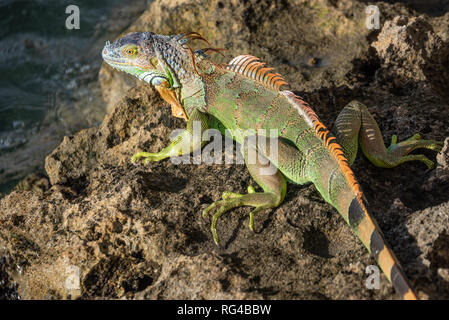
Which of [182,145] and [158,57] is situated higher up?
[158,57]

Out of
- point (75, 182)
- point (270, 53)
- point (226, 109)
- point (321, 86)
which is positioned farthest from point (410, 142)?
point (75, 182)

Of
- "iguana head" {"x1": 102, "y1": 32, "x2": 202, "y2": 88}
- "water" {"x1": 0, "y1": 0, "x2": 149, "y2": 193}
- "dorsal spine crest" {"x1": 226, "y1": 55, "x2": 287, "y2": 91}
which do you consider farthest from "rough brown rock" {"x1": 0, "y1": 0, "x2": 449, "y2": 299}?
"water" {"x1": 0, "y1": 0, "x2": 149, "y2": 193}

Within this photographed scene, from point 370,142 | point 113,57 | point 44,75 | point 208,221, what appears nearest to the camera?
point 208,221

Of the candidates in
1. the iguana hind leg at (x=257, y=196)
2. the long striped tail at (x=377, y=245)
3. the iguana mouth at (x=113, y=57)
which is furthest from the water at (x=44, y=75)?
the long striped tail at (x=377, y=245)

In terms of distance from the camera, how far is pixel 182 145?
395cm

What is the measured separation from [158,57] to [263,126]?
4.05ft

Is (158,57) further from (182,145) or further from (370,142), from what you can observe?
(370,142)

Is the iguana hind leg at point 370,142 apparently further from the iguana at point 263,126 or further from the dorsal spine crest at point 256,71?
the dorsal spine crest at point 256,71

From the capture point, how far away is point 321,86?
14.6ft

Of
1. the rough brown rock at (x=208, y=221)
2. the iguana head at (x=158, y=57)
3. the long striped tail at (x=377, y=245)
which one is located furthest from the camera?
the iguana head at (x=158, y=57)

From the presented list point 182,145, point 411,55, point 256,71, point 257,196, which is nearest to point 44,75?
point 182,145

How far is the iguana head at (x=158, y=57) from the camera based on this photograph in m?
4.16

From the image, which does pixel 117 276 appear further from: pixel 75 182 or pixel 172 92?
pixel 172 92

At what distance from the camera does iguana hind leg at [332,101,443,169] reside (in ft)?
12.0
